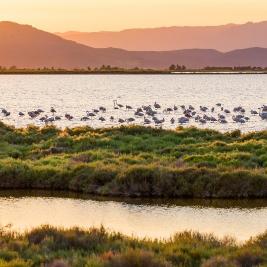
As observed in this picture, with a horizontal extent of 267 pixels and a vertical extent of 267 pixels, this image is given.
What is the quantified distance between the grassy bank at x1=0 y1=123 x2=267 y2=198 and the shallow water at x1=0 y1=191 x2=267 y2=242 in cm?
109

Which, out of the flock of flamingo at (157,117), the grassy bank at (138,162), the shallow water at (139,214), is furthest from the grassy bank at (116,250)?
the flock of flamingo at (157,117)

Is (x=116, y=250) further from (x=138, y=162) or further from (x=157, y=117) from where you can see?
(x=157, y=117)

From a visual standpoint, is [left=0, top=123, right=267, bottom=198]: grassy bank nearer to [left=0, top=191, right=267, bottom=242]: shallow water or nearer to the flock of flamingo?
[left=0, top=191, right=267, bottom=242]: shallow water

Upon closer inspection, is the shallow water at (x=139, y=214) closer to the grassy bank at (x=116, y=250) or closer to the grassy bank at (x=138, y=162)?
the grassy bank at (x=138, y=162)

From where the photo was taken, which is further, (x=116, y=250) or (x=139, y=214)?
(x=139, y=214)

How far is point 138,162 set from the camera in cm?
3300

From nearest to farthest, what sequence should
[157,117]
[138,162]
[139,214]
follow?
[139,214], [138,162], [157,117]

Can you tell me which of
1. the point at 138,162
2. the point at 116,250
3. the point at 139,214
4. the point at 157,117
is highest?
the point at 116,250

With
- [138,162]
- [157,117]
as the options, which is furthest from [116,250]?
[157,117]

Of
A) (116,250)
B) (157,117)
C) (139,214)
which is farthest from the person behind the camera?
(157,117)

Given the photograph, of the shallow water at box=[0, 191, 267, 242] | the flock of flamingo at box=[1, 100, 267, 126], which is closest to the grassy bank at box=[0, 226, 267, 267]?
the shallow water at box=[0, 191, 267, 242]

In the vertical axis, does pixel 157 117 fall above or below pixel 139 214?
below

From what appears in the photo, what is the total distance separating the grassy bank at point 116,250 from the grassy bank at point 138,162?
10238 mm

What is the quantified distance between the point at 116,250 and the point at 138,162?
15.9 m
